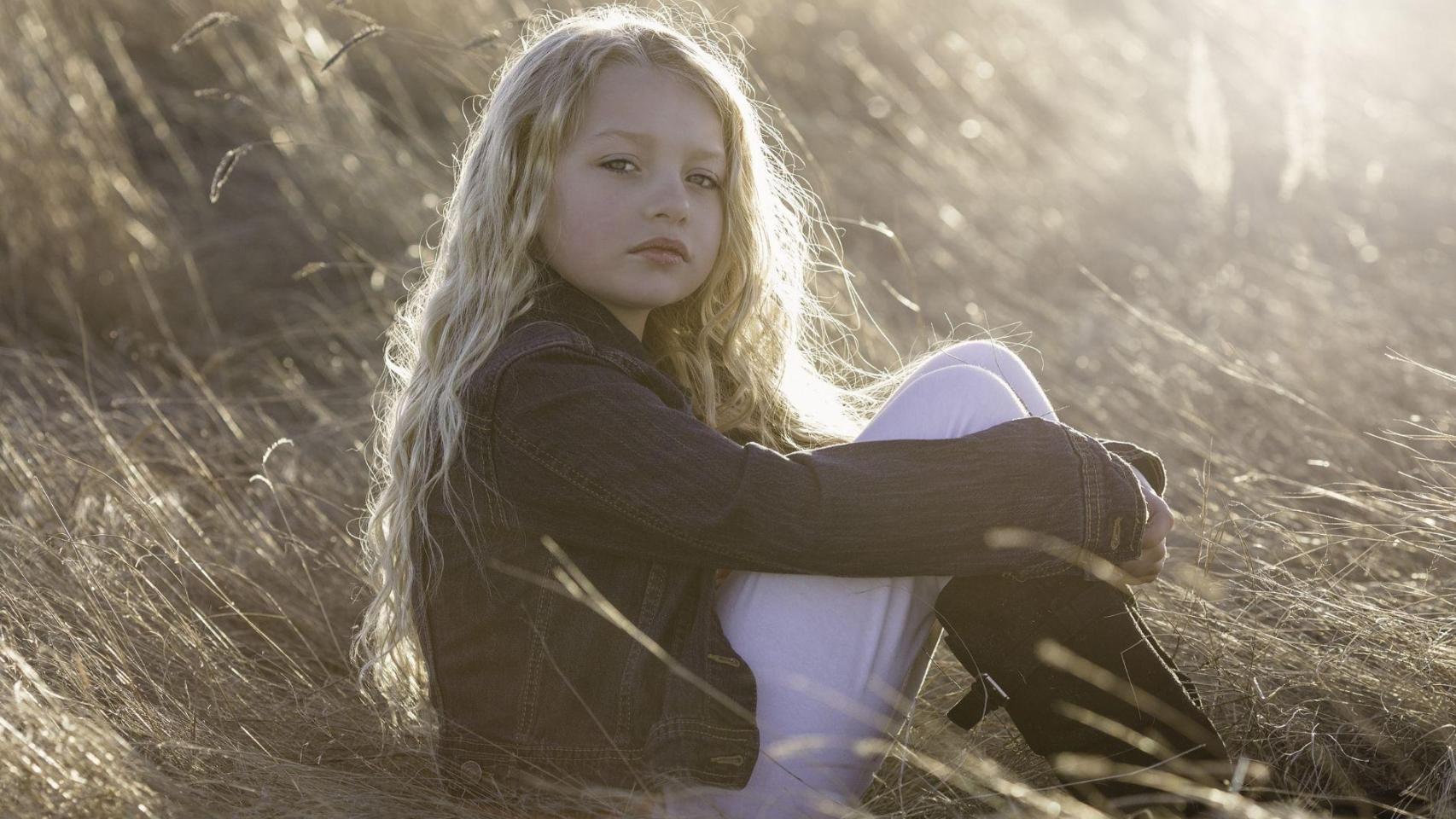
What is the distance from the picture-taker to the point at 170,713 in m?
1.73

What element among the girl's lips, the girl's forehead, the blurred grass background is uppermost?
the girl's forehead

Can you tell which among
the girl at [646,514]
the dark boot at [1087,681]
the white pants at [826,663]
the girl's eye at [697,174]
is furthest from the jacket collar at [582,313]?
the dark boot at [1087,681]

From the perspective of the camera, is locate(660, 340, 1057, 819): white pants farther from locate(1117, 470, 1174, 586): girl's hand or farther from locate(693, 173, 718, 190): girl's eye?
locate(693, 173, 718, 190): girl's eye

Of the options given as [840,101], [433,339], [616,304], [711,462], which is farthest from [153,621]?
[840,101]

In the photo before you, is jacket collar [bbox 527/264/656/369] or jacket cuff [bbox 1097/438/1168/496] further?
jacket cuff [bbox 1097/438/1168/496]

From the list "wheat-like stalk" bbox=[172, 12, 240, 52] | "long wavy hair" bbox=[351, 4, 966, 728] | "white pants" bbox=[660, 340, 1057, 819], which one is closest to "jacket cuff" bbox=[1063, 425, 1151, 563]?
"white pants" bbox=[660, 340, 1057, 819]

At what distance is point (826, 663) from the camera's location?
5.08 ft

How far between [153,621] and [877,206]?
3.04 m

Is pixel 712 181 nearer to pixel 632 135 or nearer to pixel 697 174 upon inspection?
pixel 697 174

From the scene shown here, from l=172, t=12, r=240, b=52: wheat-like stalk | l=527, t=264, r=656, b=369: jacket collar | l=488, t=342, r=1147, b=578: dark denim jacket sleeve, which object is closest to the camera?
l=488, t=342, r=1147, b=578: dark denim jacket sleeve

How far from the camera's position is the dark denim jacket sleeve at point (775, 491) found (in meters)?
1.47

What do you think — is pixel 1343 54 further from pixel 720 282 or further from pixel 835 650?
pixel 835 650

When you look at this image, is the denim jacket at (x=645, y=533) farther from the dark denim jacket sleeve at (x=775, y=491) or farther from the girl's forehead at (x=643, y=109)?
the girl's forehead at (x=643, y=109)

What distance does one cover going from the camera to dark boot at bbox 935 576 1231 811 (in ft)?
4.83
